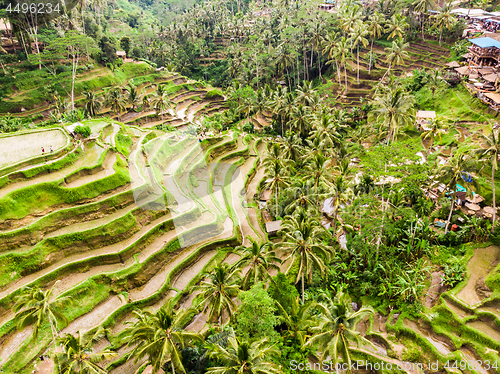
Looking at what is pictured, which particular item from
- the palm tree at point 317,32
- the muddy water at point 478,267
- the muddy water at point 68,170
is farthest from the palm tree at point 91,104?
the muddy water at point 478,267

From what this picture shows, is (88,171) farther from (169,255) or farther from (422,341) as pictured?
(422,341)

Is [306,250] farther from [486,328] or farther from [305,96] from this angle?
[305,96]

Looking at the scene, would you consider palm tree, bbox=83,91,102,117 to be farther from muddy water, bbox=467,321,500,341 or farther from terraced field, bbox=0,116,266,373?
muddy water, bbox=467,321,500,341

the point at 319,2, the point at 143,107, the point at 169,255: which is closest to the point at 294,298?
the point at 169,255

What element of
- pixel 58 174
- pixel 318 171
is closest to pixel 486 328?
pixel 318 171

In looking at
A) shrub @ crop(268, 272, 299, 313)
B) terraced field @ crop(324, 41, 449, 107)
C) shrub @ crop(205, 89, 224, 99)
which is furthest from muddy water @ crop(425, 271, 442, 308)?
shrub @ crop(205, 89, 224, 99)

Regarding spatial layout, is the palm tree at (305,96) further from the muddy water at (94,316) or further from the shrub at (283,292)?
the muddy water at (94,316)
